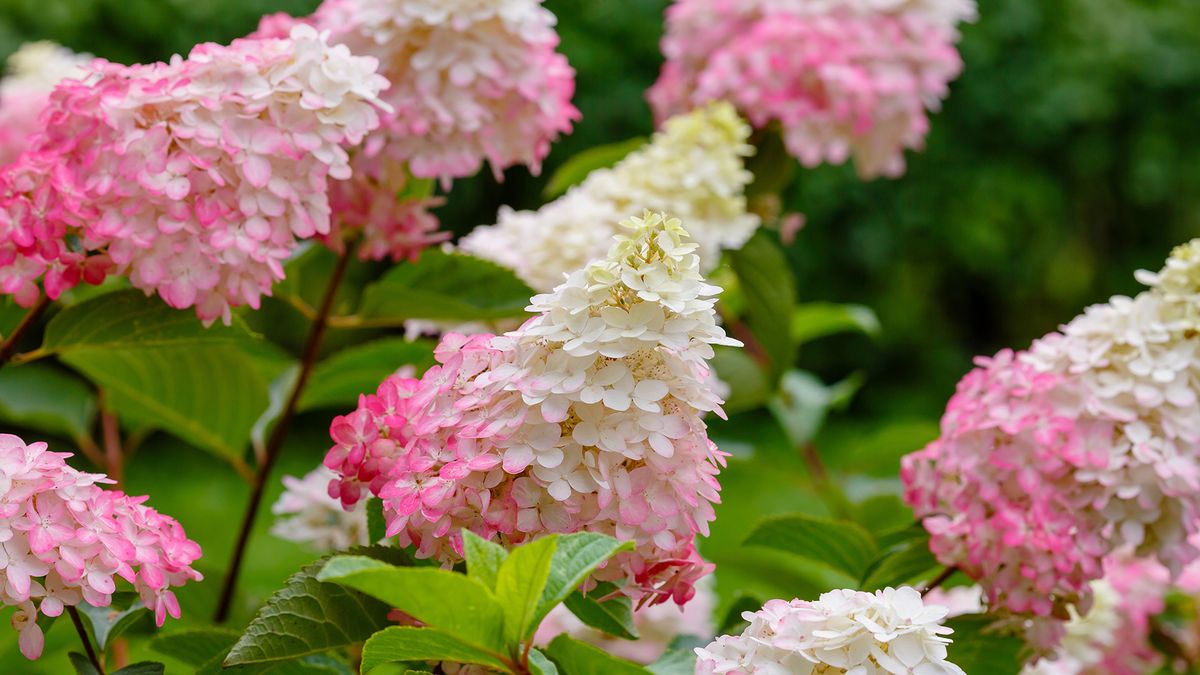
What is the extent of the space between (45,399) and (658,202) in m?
0.67

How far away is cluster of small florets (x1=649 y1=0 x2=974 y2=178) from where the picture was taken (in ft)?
5.07

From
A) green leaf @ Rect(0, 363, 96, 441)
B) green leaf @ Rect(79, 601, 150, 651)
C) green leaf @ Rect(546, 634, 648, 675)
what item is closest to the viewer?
green leaf @ Rect(546, 634, 648, 675)

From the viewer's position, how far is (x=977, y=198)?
16.9 feet

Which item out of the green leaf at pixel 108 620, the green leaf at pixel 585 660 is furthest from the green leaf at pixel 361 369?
the green leaf at pixel 585 660

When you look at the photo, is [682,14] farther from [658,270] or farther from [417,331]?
[658,270]

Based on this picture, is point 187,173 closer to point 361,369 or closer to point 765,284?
point 361,369

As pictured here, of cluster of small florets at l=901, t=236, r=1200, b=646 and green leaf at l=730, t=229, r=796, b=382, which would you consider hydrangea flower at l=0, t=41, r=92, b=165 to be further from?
cluster of small florets at l=901, t=236, r=1200, b=646

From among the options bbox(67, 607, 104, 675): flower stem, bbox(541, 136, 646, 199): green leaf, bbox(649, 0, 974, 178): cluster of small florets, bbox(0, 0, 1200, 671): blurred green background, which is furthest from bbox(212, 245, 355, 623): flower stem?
bbox(0, 0, 1200, 671): blurred green background

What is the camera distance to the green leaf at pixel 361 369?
1.25 meters

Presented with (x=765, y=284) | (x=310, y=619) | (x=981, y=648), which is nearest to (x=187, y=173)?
(x=310, y=619)

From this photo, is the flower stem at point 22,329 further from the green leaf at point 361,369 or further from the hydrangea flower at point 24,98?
the hydrangea flower at point 24,98

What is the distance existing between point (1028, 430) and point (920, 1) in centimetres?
81

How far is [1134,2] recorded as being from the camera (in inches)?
211

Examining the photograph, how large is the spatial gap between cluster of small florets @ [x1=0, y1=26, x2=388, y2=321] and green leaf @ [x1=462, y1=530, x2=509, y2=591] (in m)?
0.27
